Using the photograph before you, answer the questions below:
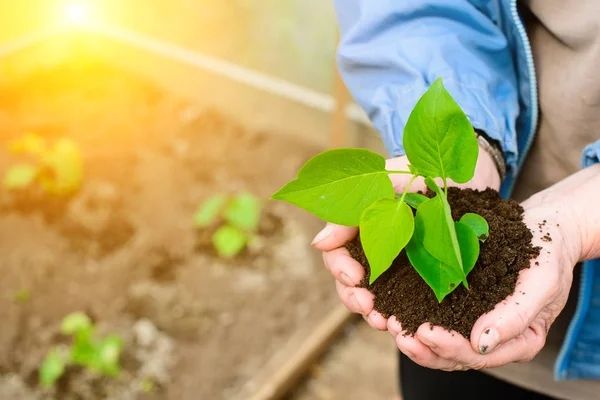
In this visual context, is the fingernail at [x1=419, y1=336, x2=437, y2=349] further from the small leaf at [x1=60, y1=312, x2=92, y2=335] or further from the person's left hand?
the small leaf at [x1=60, y1=312, x2=92, y2=335]

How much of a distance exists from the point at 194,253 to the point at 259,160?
1.29 ft

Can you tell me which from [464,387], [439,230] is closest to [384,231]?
[439,230]

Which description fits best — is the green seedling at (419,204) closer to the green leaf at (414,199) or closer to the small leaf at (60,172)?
the green leaf at (414,199)

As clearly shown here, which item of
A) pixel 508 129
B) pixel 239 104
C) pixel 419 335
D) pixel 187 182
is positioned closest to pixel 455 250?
pixel 419 335

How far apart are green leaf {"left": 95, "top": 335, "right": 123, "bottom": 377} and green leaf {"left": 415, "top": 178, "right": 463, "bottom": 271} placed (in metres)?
1.05

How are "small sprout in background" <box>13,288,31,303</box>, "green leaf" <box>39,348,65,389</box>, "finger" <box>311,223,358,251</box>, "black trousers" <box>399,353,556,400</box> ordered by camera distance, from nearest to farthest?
1. "finger" <box>311,223,358,251</box>
2. "black trousers" <box>399,353,556,400</box>
3. "green leaf" <box>39,348,65,389</box>
4. "small sprout in background" <box>13,288,31,303</box>

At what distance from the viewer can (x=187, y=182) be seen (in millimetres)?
1732

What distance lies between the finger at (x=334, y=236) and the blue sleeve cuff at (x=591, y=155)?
24 cm

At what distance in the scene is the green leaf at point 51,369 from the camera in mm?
1314

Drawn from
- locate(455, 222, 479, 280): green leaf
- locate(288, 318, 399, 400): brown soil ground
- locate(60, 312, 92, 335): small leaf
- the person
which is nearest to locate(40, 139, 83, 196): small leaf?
locate(60, 312, 92, 335): small leaf

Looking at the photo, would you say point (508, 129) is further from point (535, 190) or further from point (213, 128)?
point (213, 128)

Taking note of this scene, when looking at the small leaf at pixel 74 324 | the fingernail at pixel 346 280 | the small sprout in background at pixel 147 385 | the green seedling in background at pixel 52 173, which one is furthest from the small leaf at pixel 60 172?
the fingernail at pixel 346 280

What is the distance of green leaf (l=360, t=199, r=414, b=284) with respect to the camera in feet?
1.66

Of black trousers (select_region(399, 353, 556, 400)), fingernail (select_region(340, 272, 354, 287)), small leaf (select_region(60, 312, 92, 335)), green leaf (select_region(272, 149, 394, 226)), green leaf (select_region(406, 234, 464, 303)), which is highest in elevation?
green leaf (select_region(272, 149, 394, 226))
